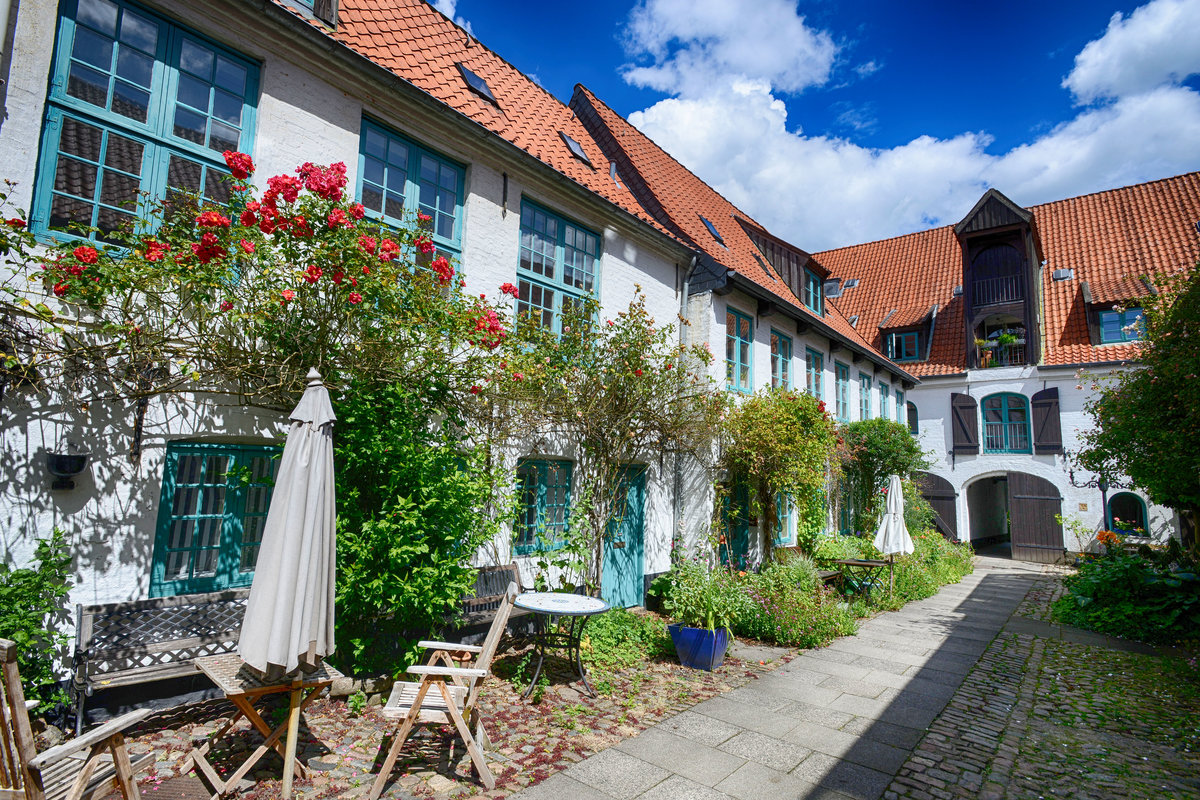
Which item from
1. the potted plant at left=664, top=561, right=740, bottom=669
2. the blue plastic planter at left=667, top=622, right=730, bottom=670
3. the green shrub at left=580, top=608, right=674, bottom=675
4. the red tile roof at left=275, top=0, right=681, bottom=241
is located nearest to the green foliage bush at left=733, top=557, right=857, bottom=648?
the potted plant at left=664, top=561, right=740, bottom=669

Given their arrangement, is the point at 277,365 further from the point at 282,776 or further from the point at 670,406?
the point at 670,406

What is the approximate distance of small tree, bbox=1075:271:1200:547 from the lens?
748cm

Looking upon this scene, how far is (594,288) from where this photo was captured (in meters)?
8.63

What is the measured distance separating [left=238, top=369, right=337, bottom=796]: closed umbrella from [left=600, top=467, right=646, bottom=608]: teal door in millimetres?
4667

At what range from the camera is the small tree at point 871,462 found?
14.3m

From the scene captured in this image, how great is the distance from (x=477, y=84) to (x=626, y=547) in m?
6.90

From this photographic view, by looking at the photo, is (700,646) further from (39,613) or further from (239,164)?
(239,164)

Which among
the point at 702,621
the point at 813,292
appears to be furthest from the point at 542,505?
the point at 813,292

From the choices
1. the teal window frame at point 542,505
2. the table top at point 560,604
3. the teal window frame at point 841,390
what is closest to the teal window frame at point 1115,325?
the teal window frame at point 841,390

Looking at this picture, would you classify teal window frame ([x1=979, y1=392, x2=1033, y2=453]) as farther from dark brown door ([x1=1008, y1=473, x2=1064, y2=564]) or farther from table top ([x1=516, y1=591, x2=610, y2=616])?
table top ([x1=516, y1=591, x2=610, y2=616])

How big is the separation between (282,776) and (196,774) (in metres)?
0.49

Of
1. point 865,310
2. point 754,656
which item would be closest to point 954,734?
point 754,656

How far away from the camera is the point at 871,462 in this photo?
14.8 metres

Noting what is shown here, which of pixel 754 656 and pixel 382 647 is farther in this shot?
pixel 754 656
